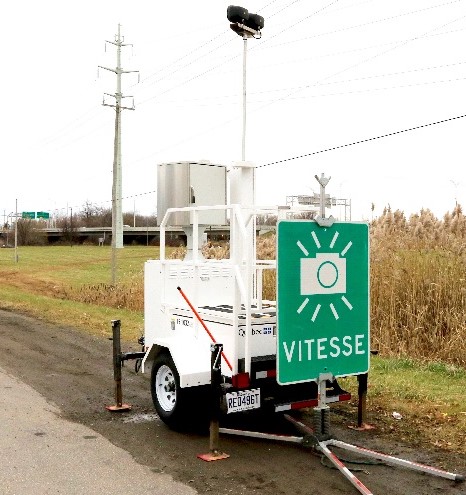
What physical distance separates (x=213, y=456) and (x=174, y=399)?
1.02 meters

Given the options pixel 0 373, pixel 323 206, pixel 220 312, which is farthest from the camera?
pixel 0 373

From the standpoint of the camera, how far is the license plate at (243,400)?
6.01m

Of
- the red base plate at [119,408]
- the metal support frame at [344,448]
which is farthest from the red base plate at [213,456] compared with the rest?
the red base plate at [119,408]

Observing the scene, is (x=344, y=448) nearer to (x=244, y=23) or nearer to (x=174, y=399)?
(x=174, y=399)

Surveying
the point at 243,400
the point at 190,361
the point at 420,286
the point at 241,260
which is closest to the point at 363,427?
the point at 243,400

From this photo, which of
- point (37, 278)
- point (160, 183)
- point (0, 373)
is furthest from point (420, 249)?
point (37, 278)

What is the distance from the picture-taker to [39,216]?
10581 centimetres

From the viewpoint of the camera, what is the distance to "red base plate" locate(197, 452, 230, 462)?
587 centimetres

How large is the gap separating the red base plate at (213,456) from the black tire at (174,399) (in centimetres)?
71

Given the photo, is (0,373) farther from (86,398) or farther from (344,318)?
(344,318)

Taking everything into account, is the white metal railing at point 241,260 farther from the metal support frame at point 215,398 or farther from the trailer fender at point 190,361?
the trailer fender at point 190,361

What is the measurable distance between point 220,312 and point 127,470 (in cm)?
169

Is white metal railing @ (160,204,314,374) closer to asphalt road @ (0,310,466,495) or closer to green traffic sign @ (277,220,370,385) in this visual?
green traffic sign @ (277,220,370,385)

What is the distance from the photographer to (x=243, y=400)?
6.09m
